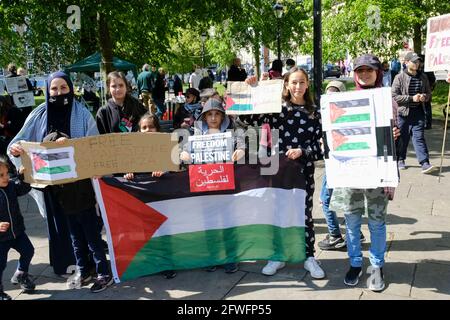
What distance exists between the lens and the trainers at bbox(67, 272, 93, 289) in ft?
13.8

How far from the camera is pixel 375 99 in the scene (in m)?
3.53

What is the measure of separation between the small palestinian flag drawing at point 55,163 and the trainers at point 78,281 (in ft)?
3.30

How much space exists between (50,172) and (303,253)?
2.35 m

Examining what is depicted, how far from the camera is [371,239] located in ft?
12.6

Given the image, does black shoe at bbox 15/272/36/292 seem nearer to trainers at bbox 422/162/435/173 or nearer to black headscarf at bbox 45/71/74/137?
black headscarf at bbox 45/71/74/137

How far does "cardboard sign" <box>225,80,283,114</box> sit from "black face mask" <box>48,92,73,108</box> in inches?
57.1

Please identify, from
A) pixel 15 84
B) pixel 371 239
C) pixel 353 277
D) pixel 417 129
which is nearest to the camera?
pixel 371 239

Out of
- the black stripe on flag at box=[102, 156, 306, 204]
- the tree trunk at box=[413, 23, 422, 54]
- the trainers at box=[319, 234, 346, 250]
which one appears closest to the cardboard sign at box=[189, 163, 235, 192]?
the black stripe on flag at box=[102, 156, 306, 204]

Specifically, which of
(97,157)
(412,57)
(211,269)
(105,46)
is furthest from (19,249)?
(105,46)

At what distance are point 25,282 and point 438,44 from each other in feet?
18.5

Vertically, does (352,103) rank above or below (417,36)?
below

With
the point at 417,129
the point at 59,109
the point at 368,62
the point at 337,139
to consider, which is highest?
the point at 368,62

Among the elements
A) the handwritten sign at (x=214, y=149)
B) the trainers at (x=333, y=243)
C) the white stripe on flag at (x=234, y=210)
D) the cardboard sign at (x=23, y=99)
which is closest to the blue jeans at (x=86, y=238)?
the white stripe on flag at (x=234, y=210)

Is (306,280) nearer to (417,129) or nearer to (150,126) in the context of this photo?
(150,126)
